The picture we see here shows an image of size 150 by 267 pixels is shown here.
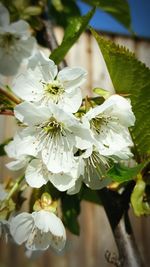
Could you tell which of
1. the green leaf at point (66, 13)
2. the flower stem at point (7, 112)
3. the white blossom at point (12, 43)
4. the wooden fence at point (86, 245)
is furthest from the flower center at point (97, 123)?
the wooden fence at point (86, 245)

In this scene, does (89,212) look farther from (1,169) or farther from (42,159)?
(42,159)

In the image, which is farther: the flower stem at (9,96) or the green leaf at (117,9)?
the green leaf at (117,9)

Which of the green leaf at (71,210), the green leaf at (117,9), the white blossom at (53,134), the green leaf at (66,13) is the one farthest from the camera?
the green leaf at (66,13)

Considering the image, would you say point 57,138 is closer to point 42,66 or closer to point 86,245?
point 42,66

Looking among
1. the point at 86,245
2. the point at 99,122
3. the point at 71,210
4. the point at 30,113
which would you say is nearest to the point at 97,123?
the point at 99,122

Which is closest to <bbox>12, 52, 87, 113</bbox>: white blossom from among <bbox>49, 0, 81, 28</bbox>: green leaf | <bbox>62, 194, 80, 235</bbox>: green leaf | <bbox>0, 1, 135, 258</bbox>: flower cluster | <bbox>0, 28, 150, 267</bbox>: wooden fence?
<bbox>0, 1, 135, 258</bbox>: flower cluster

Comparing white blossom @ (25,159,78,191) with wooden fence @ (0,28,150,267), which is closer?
white blossom @ (25,159,78,191)

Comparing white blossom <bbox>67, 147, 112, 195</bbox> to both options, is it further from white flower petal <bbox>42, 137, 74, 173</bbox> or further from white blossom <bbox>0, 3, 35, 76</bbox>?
white blossom <bbox>0, 3, 35, 76</bbox>

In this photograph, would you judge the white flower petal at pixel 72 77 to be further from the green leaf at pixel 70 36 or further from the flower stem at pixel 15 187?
the flower stem at pixel 15 187
